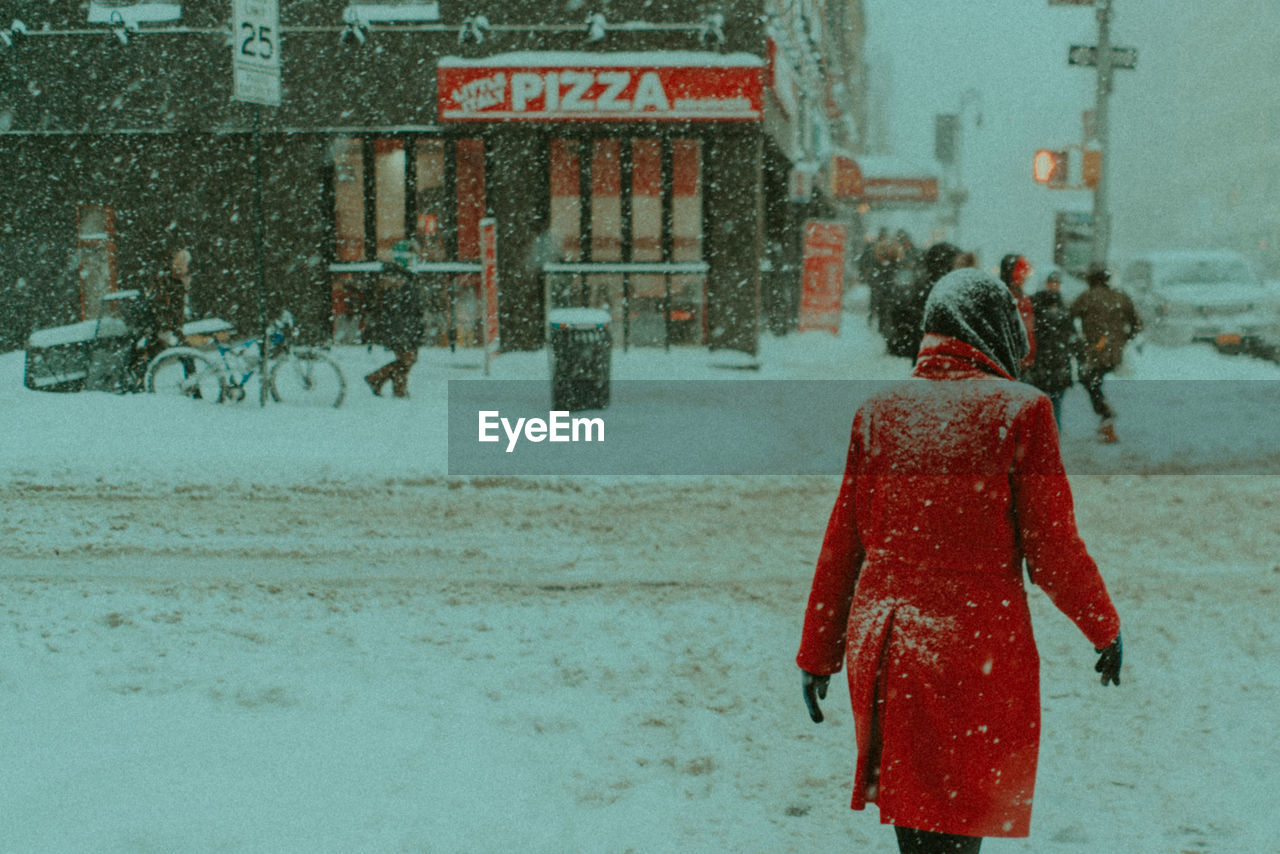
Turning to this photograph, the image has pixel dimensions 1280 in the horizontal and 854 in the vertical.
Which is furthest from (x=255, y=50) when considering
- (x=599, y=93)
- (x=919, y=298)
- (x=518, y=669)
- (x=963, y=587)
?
(x=963, y=587)

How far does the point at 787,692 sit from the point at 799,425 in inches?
321

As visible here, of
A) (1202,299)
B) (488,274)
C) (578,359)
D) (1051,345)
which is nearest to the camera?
(1051,345)

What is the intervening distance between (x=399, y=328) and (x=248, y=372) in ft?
5.61

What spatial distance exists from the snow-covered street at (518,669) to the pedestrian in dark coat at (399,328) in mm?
4206

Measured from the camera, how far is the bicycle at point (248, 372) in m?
14.0

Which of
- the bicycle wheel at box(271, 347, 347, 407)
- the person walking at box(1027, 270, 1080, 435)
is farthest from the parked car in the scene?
the bicycle wheel at box(271, 347, 347, 407)

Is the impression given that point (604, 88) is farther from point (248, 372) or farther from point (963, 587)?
point (963, 587)

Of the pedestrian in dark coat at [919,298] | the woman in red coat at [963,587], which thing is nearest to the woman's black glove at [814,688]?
the woman in red coat at [963,587]

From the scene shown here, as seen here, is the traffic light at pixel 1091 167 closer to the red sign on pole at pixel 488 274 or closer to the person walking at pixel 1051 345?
the person walking at pixel 1051 345

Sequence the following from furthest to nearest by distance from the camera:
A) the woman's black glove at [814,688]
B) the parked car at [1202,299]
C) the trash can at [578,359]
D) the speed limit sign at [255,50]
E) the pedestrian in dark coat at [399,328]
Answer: the parked car at [1202,299] → the pedestrian in dark coat at [399,328] → the trash can at [578,359] → the speed limit sign at [255,50] → the woman's black glove at [814,688]

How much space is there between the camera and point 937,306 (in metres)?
2.97

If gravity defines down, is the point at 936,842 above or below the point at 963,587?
below

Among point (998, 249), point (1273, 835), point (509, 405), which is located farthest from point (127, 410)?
point (998, 249)

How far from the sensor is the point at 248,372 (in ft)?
45.8
